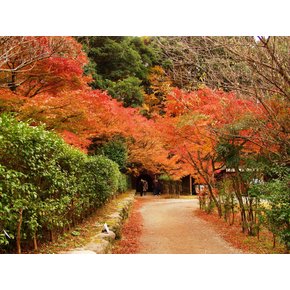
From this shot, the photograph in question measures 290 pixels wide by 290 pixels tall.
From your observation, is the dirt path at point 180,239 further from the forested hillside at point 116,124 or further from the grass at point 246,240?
the forested hillside at point 116,124

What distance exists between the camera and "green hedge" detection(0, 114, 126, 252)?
10.9 ft

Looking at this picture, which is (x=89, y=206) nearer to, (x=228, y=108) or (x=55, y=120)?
(x=55, y=120)

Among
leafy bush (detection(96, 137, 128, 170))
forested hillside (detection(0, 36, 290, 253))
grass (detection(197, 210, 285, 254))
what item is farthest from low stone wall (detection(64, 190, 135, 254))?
leafy bush (detection(96, 137, 128, 170))

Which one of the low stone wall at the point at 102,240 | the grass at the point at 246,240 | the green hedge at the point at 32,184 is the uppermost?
the green hedge at the point at 32,184

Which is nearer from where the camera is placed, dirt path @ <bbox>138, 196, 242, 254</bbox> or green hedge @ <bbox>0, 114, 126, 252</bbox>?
green hedge @ <bbox>0, 114, 126, 252</bbox>

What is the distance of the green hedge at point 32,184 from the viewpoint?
3316 mm

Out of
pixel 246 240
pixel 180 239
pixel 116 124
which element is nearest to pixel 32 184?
pixel 180 239

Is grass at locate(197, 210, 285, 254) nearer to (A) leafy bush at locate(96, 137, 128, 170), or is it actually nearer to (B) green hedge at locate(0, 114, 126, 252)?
(B) green hedge at locate(0, 114, 126, 252)

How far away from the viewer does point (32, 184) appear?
3.74 metres

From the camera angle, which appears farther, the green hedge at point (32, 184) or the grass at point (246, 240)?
the grass at point (246, 240)

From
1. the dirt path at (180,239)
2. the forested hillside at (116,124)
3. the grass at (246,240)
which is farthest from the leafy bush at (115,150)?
the grass at (246,240)

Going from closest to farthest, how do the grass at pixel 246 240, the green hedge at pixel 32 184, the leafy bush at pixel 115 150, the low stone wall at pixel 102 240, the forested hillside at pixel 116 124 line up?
the green hedge at pixel 32 184 < the forested hillside at pixel 116 124 < the low stone wall at pixel 102 240 < the grass at pixel 246 240 < the leafy bush at pixel 115 150

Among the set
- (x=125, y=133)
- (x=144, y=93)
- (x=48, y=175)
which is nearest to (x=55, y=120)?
(x=48, y=175)
